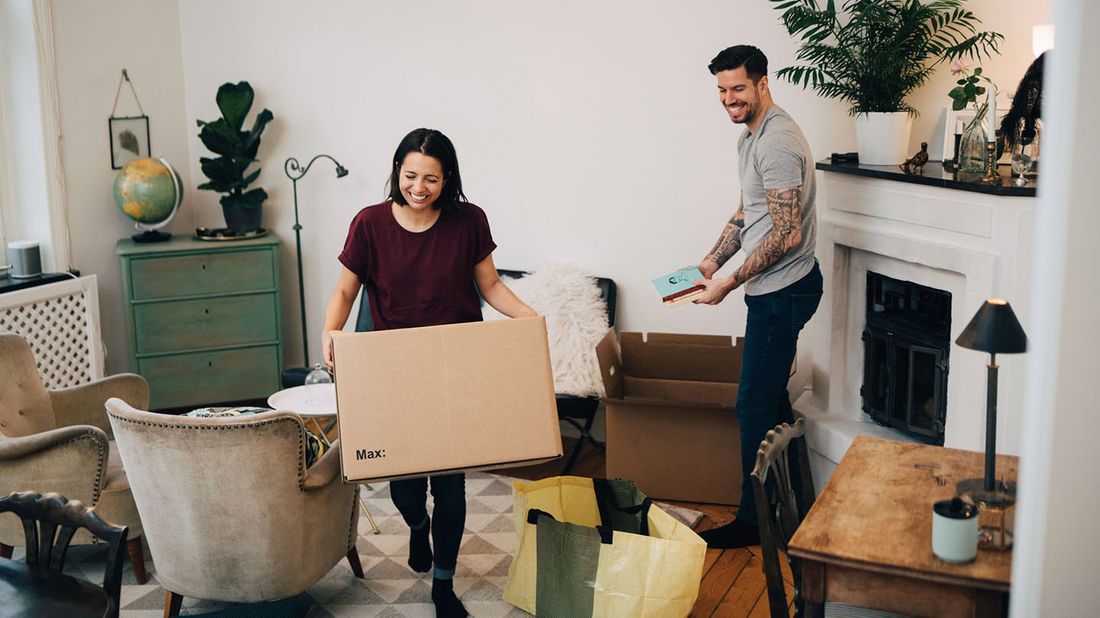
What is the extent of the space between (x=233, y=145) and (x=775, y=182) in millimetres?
2804

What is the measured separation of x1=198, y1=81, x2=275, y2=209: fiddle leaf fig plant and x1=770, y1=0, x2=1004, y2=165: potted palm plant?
2.54m

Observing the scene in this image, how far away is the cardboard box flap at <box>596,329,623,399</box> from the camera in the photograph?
3.94 m

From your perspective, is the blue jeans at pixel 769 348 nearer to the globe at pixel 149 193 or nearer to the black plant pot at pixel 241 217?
the black plant pot at pixel 241 217

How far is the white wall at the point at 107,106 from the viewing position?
15.8 feet

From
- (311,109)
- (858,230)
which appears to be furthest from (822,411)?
(311,109)

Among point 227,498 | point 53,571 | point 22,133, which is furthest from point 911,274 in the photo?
point 22,133

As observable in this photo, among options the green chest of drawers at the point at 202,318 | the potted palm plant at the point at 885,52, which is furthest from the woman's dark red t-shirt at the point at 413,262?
the green chest of drawers at the point at 202,318

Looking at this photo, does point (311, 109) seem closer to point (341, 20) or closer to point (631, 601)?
point (341, 20)

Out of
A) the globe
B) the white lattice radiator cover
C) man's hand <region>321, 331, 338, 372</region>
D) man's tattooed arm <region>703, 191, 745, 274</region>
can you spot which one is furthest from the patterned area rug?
the globe

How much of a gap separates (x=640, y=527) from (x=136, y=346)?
9.05 ft

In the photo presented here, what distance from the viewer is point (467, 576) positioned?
137 inches

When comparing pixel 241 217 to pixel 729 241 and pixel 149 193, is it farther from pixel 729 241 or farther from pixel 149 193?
pixel 729 241

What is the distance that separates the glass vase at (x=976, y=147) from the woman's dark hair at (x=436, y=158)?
1.58m

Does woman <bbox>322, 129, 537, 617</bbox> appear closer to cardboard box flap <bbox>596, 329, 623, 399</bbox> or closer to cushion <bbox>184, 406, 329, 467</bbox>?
cushion <bbox>184, 406, 329, 467</bbox>
